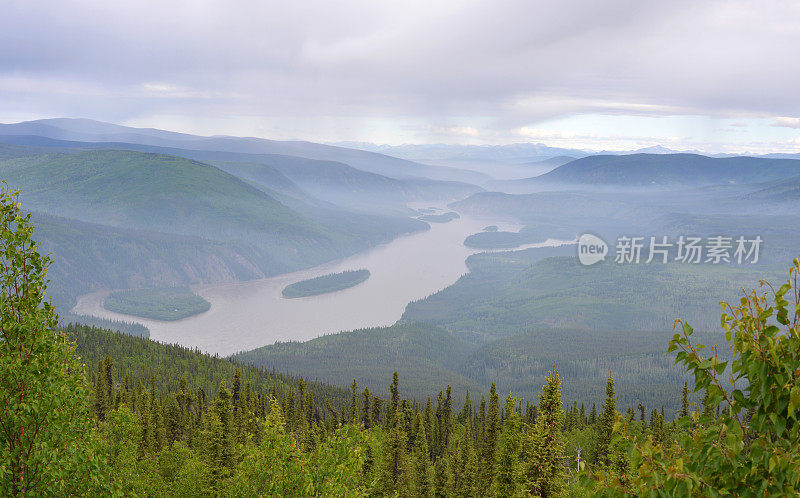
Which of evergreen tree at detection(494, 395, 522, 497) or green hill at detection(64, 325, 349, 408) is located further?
green hill at detection(64, 325, 349, 408)

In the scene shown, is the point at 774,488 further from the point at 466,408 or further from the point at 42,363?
the point at 466,408

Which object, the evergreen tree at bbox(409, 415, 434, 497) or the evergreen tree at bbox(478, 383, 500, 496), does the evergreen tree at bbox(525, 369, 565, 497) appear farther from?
the evergreen tree at bbox(478, 383, 500, 496)

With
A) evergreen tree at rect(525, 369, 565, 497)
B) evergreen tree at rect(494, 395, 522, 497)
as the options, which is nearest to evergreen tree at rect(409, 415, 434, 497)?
evergreen tree at rect(494, 395, 522, 497)

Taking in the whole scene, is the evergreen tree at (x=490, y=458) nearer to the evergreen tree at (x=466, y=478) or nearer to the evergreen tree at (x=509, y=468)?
the evergreen tree at (x=466, y=478)

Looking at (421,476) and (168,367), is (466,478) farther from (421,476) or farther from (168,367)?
(168,367)

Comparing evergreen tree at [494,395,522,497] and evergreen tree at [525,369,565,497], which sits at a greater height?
evergreen tree at [525,369,565,497]

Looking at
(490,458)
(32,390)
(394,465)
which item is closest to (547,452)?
(32,390)

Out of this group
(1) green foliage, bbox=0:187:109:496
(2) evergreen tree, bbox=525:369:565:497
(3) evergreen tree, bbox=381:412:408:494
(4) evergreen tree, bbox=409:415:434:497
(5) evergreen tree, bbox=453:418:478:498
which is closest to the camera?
(1) green foliage, bbox=0:187:109:496

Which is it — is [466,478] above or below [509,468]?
below

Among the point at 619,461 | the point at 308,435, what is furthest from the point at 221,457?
the point at 619,461
